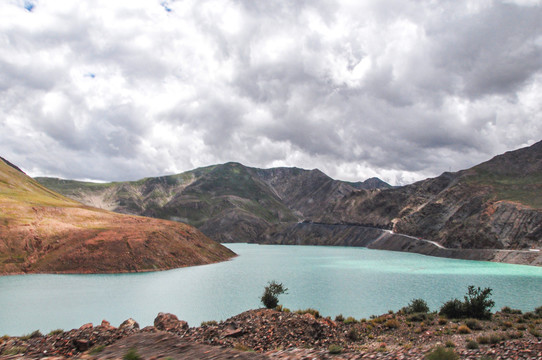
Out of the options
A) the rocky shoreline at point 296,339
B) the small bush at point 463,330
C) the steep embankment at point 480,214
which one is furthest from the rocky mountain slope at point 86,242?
the steep embankment at point 480,214

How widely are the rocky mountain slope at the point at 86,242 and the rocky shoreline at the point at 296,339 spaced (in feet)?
184

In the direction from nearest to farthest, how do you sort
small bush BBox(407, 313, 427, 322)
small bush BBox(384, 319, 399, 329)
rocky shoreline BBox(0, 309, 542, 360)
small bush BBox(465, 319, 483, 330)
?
rocky shoreline BBox(0, 309, 542, 360)
small bush BBox(465, 319, 483, 330)
small bush BBox(384, 319, 399, 329)
small bush BBox(407, 313, 427, 322)

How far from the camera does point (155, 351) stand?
40.9 feet

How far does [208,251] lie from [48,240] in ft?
133

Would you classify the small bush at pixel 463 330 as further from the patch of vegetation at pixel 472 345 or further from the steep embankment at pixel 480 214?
the steep embankment at pixel 480 214

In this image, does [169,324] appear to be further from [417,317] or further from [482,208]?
[482,208]

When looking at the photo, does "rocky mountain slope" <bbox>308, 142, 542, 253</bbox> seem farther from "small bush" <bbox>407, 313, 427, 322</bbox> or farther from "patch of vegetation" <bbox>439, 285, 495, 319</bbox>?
"small bush" <bbox>407, 313, 427, 322</bbox>

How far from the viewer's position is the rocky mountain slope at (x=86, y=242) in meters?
71.4

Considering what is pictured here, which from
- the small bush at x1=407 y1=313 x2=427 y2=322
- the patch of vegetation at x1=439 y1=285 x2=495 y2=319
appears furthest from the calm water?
the patch of vegetation at x1=439 y1=285 x2=495 y2=319

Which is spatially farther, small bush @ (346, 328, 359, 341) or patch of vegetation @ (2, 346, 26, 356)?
small bush @ (346, 328, 359, 341)

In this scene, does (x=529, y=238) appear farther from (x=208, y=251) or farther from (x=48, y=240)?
(x=48, y=240)

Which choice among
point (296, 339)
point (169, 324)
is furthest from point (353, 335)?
point (169, 324)

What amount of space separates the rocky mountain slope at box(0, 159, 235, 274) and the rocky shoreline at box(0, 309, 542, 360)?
184 ft

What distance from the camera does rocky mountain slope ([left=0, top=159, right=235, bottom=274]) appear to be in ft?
234
